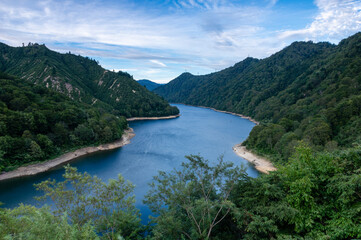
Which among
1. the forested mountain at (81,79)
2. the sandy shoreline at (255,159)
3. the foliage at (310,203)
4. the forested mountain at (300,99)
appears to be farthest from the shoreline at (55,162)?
the forested mountain at (81,79)

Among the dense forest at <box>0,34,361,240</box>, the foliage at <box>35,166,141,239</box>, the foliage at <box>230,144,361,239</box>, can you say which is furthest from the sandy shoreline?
the foliage at <box>35,166,141,239</box>

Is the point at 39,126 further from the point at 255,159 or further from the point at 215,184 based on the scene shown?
the point at 255,159

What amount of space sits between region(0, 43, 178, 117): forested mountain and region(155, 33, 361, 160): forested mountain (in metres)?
49.1

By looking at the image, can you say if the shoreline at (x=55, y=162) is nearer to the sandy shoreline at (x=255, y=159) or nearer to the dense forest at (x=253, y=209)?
the dense forest at (x=253, y=209)

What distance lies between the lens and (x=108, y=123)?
164 ft

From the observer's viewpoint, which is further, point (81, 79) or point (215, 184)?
point (81, 79)

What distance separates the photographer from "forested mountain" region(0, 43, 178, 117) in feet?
273

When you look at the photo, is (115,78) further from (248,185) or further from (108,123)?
(248,185)

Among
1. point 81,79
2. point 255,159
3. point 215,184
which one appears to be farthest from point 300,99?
point 81,79

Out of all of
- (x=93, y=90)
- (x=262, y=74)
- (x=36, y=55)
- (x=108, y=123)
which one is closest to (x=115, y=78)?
(x=93, y=90)

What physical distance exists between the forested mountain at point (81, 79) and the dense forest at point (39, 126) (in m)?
33.6

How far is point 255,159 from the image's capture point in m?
39.2

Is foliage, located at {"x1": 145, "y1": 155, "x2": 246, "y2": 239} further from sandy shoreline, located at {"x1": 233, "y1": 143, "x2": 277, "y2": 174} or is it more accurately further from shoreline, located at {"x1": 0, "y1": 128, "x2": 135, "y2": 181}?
shoreline, located at {"x1": 0, "y1": 128, "x2": 135, "y2": 181}

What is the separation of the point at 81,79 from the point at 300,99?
9816 cm
